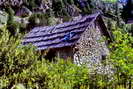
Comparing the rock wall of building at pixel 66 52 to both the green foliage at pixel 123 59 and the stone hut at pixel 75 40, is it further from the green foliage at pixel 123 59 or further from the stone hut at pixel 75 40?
the green foliage at pixel 123 59

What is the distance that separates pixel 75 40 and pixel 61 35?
1.32 meters

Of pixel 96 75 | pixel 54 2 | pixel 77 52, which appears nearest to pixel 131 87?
pixel 96 75

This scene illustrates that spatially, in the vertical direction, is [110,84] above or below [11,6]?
below

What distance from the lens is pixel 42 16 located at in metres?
34.4

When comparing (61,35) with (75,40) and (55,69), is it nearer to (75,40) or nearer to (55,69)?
(75,40)

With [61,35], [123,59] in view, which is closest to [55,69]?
[123,59]

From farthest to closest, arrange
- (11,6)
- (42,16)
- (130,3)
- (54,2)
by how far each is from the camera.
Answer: (130,3), (54,2), (11,6), (42,16)

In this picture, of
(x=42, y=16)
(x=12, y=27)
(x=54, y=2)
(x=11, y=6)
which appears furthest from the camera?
(x=54, y=2)

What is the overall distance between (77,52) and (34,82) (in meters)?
10.9

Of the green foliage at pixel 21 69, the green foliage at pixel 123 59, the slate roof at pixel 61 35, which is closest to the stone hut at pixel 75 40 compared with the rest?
the slate roof at pixel 61 35

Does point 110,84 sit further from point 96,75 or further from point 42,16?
point 42,16

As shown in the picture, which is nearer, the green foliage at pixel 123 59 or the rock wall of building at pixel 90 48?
the green foliage at pixel 123 59

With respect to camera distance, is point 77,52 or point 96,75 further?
point 77,52

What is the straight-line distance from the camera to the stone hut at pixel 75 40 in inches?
707
